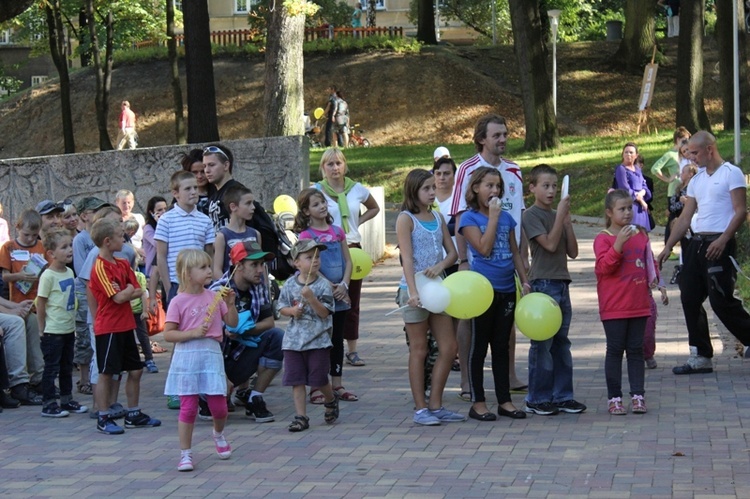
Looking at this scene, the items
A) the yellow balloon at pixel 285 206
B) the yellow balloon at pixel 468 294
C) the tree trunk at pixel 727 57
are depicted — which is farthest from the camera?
the tree trunk at pixel 727 57

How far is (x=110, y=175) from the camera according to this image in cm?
1703

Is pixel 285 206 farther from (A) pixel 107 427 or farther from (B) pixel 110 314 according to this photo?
(A) pixel 107 427

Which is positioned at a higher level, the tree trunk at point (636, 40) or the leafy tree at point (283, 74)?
the tree trunk at point (636, 40)

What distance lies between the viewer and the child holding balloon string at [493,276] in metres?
8.23

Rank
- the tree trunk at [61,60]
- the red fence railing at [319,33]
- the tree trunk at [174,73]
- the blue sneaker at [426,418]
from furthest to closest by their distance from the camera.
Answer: the red fence railing at [319,33] → the tree trunk at [61,60] → the tree trunk at [174,73] → the blue sneaker at [426,418]

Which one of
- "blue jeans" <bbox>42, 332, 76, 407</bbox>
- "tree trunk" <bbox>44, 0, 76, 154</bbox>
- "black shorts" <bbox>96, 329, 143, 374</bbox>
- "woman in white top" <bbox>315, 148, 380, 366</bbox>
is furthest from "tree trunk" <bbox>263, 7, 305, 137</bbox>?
"tree trunk" <bbox>44, 0, 76, 154</bbox>

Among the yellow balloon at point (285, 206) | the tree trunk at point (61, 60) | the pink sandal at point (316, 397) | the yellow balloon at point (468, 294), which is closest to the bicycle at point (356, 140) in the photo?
the tree trunk at point (61, 60)

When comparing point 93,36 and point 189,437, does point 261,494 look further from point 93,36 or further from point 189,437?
point 93,36

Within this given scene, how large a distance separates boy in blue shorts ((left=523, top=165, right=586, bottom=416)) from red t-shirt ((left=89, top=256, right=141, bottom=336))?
2979mm

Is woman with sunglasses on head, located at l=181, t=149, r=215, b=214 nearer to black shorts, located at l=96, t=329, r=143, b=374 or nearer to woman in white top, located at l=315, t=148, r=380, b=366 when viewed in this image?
woman in white top, located at l=315, t=148, r=380, b=366

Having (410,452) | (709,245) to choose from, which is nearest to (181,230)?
(410,452)

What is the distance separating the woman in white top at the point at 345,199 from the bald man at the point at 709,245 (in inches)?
104

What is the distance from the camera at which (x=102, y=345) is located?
838cm

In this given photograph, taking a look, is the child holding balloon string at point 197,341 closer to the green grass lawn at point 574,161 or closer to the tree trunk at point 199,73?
the green grass lawn at point 574,161
